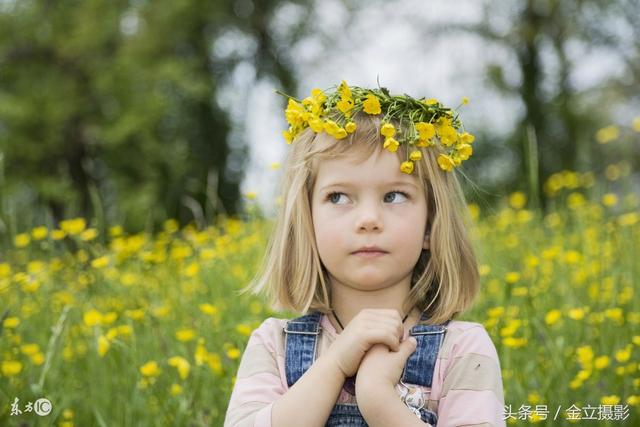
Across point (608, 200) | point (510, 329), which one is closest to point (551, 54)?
point (608, 200)

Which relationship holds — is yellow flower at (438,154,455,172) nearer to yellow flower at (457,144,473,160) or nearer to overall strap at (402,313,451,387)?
yellow flower at (457,144,473,160)

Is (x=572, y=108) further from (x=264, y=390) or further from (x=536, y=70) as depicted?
(x=264, y=390)

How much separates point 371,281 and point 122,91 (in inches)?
496

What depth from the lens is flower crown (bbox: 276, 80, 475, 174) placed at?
156cm

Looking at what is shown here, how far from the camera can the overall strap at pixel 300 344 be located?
1576 millimetres

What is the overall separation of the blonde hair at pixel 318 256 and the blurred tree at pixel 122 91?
10.9 m

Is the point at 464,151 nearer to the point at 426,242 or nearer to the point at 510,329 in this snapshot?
the point at 426,242

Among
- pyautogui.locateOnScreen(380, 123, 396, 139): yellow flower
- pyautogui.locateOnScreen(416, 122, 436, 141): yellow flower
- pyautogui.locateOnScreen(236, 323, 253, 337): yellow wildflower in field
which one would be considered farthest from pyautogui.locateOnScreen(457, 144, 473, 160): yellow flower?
pyautogui.locateOnScreen(236, 323, 253, 337): yellow wildflower in field

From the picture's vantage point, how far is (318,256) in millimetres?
1669

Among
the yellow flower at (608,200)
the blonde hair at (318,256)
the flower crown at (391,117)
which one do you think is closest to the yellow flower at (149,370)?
the blonde hair at (318,256)

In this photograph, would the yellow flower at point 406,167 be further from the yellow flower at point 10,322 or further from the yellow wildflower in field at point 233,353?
the yellow flower at point 10,322

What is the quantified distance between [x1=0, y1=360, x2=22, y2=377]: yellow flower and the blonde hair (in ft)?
3.87

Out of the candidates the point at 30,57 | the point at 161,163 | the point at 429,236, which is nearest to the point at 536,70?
the point at 161,163

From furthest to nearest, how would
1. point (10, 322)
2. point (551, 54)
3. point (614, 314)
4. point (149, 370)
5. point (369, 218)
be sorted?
point (551, 54) < point (10, 322) < point (614, 314) < point (149, 370) < point (369, 218)
